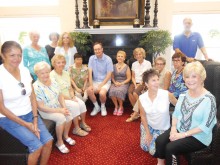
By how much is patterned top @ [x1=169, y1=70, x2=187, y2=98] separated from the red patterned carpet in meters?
0.77

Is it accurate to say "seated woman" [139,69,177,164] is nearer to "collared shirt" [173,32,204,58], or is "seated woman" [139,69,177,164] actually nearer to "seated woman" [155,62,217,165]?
"seated woman" [155,62,217,165]

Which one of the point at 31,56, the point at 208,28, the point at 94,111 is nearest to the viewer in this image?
the point at 31,56

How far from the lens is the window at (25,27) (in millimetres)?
5336

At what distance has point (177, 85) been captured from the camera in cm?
290

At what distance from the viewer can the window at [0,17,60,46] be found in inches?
210

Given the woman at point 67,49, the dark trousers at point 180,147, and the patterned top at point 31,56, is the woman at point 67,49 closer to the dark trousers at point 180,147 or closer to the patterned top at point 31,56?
the patterned top at point 31,56

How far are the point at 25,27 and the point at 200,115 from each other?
4922 mm

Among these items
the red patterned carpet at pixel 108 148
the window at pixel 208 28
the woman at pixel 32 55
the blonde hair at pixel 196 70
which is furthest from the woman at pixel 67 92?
the window at pixel 208 28

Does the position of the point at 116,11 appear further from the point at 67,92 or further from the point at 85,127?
the point at 85,127

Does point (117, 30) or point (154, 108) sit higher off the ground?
point (117, 30)

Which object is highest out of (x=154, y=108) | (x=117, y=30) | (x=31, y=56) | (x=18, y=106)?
(x=117, y=30)

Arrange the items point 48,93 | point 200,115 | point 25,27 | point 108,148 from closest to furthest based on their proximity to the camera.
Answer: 1. point 200,115
2. point 48,93
3. point 108,148
4. point 25,27

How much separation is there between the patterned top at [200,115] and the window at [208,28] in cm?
371

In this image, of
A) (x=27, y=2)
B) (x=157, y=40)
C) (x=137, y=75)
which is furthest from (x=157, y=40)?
(x=27, y=2)
